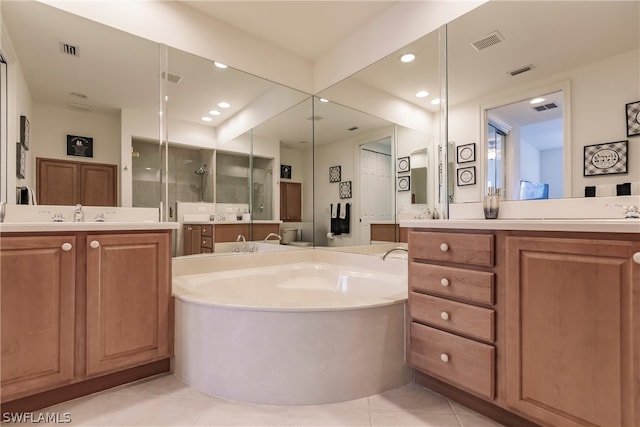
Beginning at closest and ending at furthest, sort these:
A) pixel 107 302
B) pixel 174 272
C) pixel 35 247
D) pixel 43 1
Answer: pixel 35 247, pixel 107 302, pixel 43 1, pixel 174 272

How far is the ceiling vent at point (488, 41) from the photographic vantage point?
1.84 metres

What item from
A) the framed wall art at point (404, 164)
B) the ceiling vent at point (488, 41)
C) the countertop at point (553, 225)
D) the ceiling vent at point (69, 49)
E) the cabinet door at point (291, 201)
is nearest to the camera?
the countertop at point (553, 225)

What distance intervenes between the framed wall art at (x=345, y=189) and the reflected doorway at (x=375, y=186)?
0.53 ft

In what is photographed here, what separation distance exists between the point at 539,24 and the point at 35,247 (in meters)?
2.88

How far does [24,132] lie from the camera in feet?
5.96

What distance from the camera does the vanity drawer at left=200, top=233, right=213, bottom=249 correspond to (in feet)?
8.45

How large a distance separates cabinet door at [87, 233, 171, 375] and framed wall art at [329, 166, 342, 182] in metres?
1.89

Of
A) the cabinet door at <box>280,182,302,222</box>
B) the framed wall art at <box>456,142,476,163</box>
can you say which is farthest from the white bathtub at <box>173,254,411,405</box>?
the cabinet door at <box>280,182,302,222</box>

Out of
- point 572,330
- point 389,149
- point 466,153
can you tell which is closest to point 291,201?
point 389,149

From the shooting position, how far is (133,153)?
7.24ft

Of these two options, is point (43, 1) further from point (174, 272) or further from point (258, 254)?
point (258, 254)

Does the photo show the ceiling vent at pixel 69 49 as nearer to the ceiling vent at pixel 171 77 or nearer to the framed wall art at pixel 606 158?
the ceiling vent at pixel 171 77

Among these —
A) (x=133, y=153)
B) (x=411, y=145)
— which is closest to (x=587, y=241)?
(x=411, y=145)

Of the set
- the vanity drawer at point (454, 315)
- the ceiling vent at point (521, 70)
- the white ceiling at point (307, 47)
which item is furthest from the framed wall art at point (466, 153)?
the vanity drawer at point (454, 315)
